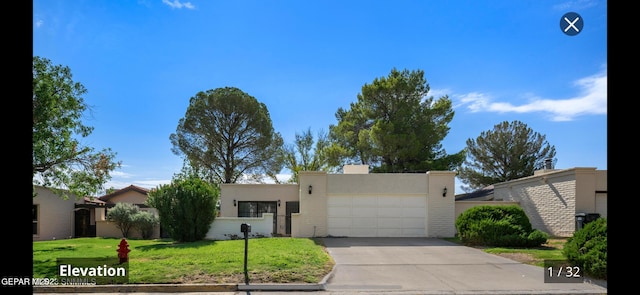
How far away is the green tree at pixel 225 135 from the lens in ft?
94.8

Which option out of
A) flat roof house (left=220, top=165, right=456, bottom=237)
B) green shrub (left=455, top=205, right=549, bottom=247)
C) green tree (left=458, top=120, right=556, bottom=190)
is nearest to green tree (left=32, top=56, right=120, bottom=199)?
flat roof house (left=220, top=165, right=456, bottom=237)

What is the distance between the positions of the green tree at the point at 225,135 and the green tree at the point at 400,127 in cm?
582

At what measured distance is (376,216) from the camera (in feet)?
59.5

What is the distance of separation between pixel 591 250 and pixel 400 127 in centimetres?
1798

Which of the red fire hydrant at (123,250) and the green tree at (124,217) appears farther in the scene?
the green tree at (124,217)

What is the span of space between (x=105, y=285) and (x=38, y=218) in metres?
18.6

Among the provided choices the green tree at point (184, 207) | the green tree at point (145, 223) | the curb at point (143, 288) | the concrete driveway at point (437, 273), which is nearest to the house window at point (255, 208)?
the green tree at point (184, 207)

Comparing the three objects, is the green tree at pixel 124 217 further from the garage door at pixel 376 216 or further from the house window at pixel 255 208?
the garage door at pixel 376 216

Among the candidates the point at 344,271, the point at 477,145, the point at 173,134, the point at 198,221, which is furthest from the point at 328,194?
the point at 477,145

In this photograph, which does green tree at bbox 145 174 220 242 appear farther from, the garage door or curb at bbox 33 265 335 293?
curb at bbox 33 265 335 293

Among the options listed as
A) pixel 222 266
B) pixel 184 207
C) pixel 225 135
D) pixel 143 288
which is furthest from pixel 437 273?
pixel 225 135

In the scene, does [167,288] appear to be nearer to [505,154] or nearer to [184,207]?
[184,207]

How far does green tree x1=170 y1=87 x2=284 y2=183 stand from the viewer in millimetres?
28906
